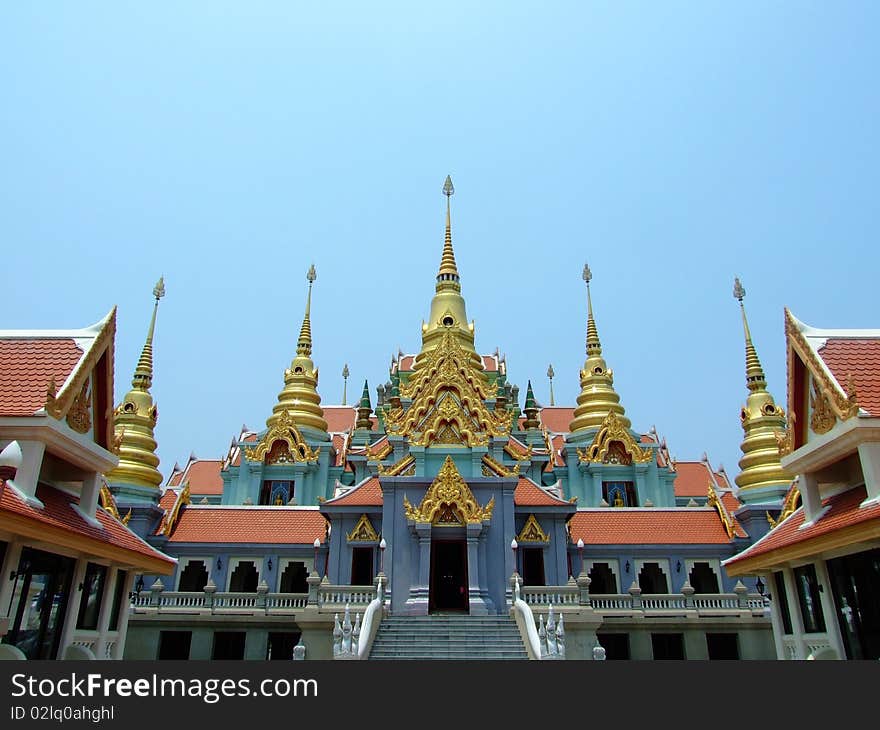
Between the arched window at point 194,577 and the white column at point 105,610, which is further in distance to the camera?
the arched window at point 194,577

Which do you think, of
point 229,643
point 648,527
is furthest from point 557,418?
point 229,643

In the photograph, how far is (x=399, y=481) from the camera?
21.9m

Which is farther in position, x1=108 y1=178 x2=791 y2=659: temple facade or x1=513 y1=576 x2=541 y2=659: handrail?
x1=108 y1=178 x2=791 y2=659: temple facade

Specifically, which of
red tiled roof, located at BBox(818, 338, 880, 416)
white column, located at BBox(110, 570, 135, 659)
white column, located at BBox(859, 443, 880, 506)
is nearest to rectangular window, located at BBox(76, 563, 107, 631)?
white column, located at BBox(110, 570, 135, 659)

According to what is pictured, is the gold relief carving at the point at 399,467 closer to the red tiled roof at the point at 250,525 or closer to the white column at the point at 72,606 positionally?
the red tiled roof at the point at 250,525

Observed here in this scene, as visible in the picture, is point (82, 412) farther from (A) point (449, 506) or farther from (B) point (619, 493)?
(B) point (619, 493)

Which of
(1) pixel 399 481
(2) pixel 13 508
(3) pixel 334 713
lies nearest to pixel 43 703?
(3) pixel 334 713

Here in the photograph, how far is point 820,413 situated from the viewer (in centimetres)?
1129

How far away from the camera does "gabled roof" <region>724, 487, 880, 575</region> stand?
363 inches

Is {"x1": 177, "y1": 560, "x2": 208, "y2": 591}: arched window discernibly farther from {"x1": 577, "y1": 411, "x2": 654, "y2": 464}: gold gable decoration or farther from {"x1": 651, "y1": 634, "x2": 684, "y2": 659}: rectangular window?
{"x1": 577, "y1": 411, "x2": 654, "y2": 464}: gold gable decoration

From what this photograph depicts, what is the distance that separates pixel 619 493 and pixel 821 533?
84.7 ft

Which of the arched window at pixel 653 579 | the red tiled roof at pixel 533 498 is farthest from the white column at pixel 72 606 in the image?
the arched window at pixel 653 579

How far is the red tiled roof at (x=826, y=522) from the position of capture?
941cm

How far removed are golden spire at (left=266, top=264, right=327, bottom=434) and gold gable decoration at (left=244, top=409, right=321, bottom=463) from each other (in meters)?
0.52
